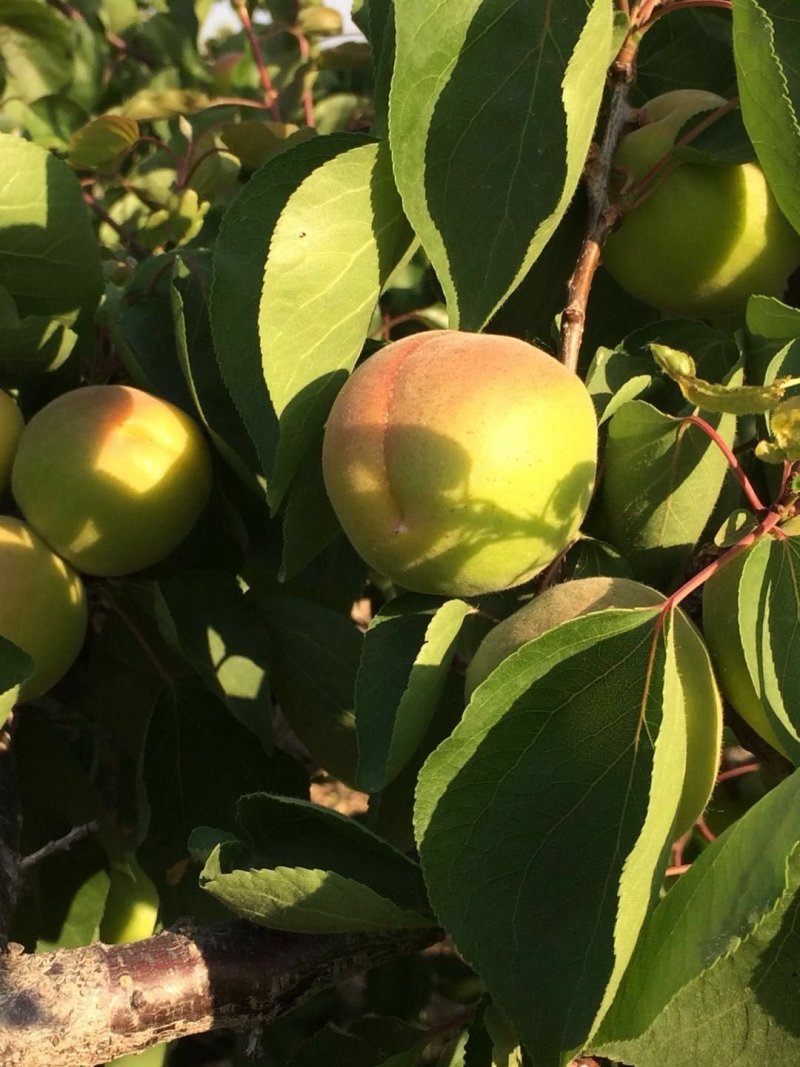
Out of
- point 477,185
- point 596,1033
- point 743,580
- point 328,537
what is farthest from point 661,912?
point 477,185

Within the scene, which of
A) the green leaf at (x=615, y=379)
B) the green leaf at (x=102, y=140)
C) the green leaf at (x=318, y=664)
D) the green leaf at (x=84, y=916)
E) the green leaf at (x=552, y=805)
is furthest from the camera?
the green leaf at (x=102, y=140)

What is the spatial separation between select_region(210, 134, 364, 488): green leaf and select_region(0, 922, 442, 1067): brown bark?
1.30 ft

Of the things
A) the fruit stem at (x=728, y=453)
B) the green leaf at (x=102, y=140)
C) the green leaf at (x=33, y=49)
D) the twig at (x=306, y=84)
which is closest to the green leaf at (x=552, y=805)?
the fruit stem at (x=728, y=453)

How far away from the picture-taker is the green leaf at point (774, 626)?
88 centimetres

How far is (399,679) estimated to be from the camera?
3.32 ft

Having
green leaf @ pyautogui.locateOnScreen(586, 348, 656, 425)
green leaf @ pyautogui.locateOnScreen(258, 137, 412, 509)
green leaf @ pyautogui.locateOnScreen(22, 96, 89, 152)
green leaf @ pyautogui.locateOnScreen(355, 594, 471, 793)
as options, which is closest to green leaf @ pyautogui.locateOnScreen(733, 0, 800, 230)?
green leaf @ pyautogui.locateOnScreen(586, 348, 656, 425)

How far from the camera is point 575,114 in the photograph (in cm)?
99

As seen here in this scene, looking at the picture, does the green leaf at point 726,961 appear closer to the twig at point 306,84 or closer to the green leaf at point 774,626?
the green leaf at point 774,626

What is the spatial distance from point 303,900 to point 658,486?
0.45 m

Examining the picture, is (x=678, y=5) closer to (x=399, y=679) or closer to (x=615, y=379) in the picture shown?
(x=615, y=379)

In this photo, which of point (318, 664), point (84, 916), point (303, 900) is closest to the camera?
point (303, 900)

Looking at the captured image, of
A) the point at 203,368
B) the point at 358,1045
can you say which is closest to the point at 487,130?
the point at 203,368

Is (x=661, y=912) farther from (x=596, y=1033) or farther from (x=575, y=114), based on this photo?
(x=575, y=114)

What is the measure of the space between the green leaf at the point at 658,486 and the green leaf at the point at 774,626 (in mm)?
148
